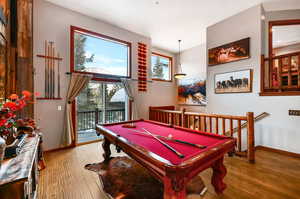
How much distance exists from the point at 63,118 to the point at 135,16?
3445 millimetres

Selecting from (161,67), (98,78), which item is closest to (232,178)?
(98,78)

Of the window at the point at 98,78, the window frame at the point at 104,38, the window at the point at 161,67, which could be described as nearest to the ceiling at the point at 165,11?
the window frame at the point at 104,38

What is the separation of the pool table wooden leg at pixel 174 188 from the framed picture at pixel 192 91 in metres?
4.83

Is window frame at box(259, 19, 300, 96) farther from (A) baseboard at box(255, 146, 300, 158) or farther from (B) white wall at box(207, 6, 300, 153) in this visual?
(A) baseboard at box(255, 146, 300, 158)

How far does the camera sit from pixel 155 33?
15.7 feet

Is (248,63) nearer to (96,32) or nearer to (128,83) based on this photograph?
(128,83)

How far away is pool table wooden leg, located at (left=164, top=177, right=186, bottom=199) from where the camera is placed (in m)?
0.99

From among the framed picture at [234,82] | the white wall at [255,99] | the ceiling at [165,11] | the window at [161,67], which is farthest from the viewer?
the window at [161,67]

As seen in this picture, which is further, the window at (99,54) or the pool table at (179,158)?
the window at (99,54)

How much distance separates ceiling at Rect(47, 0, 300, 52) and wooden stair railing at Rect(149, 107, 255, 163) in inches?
109

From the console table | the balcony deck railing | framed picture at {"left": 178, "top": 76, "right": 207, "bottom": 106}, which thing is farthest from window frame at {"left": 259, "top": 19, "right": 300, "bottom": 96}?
the console table

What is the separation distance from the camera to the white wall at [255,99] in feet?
9.63

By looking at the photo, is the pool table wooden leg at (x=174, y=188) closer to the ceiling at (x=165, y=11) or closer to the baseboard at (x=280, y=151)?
the baseboard at (x=280, y=151)

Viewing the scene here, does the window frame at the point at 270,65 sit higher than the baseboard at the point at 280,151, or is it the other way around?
the window frame at the point at 270,65
